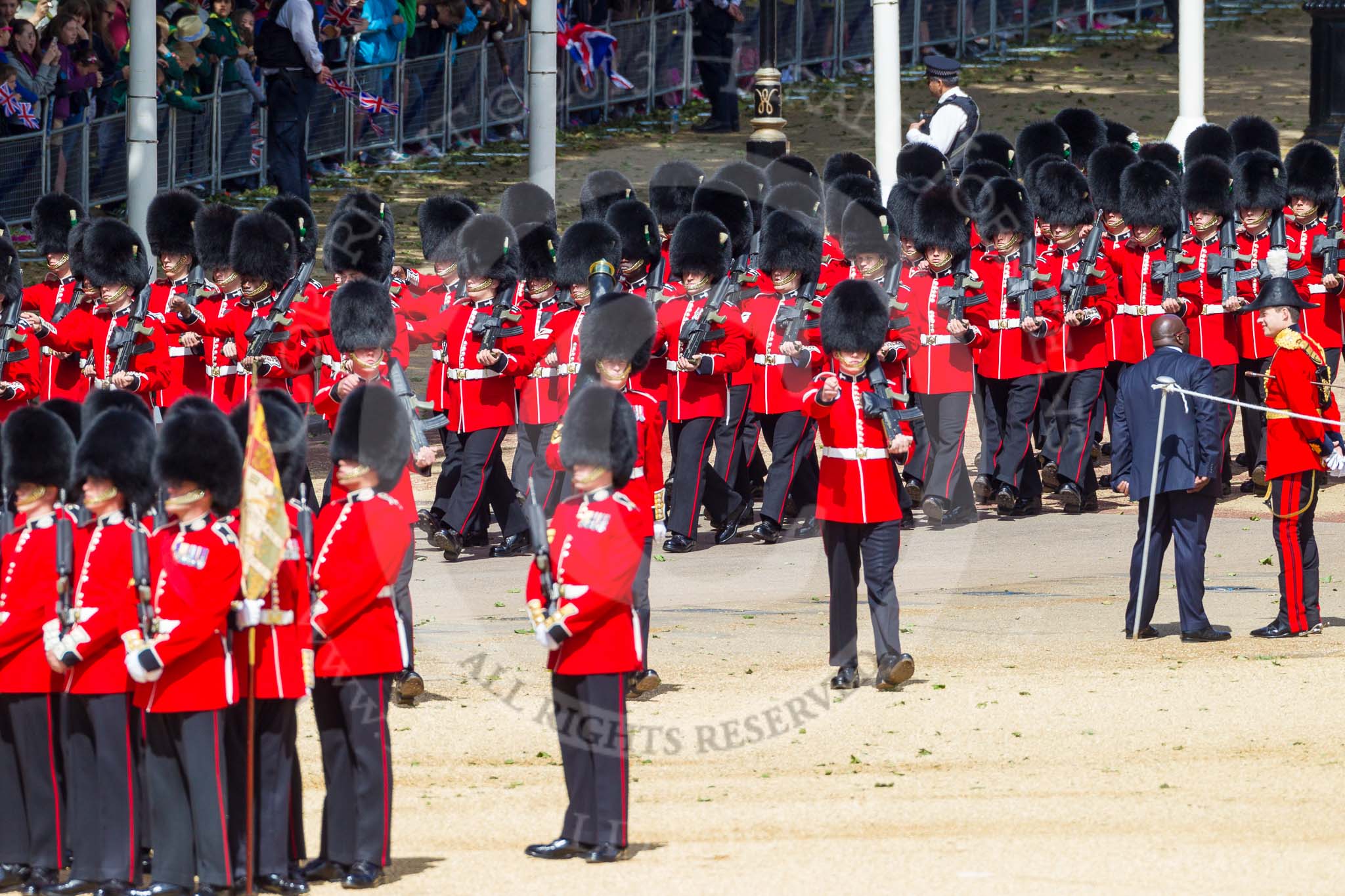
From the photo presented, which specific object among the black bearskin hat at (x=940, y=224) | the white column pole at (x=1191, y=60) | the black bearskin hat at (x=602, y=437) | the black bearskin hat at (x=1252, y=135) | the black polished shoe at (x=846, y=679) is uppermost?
the white column pole at (x=1191, y=60)

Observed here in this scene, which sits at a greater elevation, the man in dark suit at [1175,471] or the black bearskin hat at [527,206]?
the black bearskin hat at [527,206]

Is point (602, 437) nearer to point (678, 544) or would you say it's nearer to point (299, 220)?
point (678, 544)

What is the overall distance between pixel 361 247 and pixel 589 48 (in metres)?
7.93

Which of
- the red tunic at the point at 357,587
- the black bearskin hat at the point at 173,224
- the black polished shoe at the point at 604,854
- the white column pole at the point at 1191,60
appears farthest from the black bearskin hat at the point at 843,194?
the black polished shoe at the point at 604,854

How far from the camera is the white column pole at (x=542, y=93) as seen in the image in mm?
13523

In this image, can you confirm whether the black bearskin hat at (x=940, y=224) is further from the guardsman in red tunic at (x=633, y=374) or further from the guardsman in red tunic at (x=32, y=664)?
the guardsman in red tunic at (x=32, y=664)

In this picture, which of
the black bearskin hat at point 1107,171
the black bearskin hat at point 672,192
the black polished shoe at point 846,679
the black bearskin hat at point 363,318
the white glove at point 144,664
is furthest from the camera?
the black bearskin hat at point 672,192

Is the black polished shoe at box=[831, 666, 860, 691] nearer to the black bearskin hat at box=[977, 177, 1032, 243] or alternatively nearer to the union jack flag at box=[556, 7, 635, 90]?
the black bearskin hat at box=[977, 177, 1032, 243]


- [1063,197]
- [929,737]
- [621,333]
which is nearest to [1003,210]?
[1063,197]

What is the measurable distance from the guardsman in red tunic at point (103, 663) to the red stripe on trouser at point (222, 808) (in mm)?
268

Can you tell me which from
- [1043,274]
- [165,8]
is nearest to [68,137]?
[165,8]

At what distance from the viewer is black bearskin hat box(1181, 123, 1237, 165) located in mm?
13484

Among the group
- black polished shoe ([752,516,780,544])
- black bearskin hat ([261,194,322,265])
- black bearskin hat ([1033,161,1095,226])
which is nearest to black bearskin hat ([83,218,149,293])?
black bearskin hat ([261,194,322,265])

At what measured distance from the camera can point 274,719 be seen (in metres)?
5.99
